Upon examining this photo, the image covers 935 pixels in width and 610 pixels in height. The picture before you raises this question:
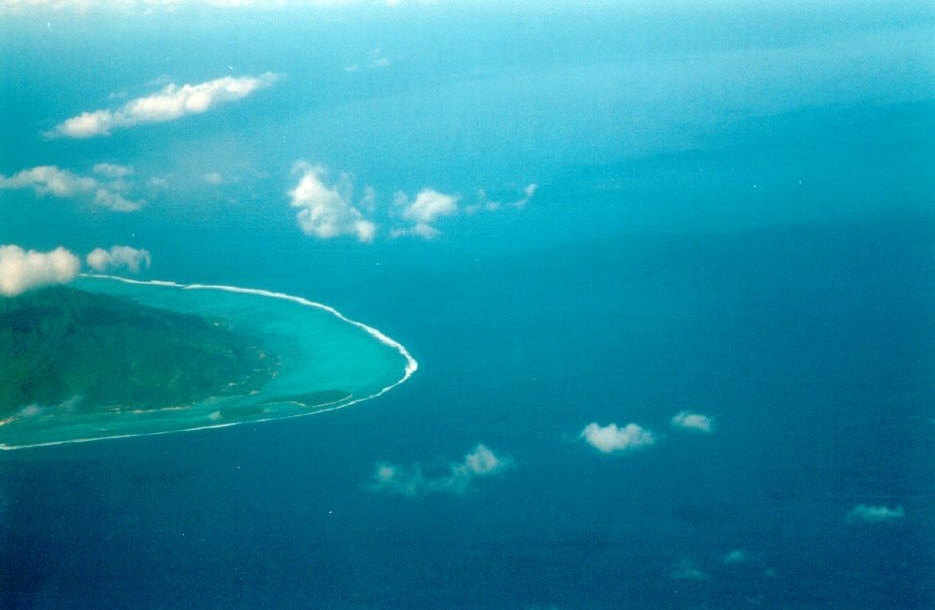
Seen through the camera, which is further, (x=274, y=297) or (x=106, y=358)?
(x=274, y=297)

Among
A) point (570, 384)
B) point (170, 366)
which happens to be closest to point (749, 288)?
point (570, 384)

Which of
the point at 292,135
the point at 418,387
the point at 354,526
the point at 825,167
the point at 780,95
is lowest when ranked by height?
the point at 354,526

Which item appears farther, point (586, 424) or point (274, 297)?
point (274, 297)

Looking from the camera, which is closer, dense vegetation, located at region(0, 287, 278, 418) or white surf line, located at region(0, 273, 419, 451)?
white surf line, located at region(0, 273, 419, 451)

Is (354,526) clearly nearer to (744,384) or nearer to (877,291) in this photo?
(744,384)

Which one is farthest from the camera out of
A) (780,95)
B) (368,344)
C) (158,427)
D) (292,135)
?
(780,95)

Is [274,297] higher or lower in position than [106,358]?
higher

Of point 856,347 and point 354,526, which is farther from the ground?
point 856,347

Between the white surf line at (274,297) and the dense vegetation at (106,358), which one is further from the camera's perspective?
the dense vegetation at (106,358)
